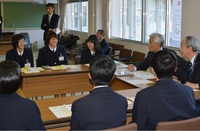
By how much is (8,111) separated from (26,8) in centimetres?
1153

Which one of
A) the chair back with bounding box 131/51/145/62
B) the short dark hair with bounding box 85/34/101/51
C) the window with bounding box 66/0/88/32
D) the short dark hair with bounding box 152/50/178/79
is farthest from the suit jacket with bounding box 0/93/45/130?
the window with bounding box 66/0/88/32

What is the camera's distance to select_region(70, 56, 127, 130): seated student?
1830mm

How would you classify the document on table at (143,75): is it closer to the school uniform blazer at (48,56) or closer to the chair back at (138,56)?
the school uniform blazer at (48,56)

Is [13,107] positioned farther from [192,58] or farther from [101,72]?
[192,58]

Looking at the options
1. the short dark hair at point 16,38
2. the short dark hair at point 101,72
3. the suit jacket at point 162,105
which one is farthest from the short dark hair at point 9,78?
the short dark hair at point 16,38

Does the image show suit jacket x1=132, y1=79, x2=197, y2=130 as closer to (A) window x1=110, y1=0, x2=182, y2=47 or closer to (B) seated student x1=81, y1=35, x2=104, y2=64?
(B) seated student x1=81, y1=35, x2=104, y2=64

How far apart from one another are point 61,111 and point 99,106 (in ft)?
2.39

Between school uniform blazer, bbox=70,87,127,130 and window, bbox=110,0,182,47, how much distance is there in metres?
4.84

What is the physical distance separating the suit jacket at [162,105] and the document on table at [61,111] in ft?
2.09

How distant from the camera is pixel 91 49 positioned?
5.24 m

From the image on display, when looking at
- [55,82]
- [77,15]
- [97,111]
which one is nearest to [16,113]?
[97,111]

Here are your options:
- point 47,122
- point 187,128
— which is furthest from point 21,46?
point 187,128

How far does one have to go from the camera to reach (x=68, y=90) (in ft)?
15.1

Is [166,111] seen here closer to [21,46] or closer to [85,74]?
[85,74]
